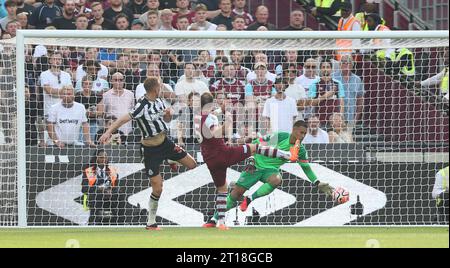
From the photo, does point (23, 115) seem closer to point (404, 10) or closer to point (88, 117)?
point (88, 117)

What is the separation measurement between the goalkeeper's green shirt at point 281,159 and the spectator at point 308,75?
0.91 meters

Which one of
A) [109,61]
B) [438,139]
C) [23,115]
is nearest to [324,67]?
[438,139]

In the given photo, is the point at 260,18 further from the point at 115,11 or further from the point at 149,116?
the point at 149,116

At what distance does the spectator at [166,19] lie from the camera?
18.5 m

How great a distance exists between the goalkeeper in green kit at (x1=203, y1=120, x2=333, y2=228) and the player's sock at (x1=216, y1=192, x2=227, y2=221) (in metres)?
0.34

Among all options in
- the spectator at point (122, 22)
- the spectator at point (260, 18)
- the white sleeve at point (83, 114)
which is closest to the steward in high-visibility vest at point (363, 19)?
the spectator at point (260, 18)

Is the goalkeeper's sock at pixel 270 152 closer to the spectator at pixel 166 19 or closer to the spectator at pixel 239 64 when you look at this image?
the spectator at pixel 239 64

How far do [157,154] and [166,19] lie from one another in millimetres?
3919

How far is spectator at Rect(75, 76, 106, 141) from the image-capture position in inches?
651

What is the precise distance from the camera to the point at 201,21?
18531 millimetres

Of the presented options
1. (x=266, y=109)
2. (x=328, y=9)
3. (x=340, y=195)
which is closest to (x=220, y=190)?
(x=340, y=195)

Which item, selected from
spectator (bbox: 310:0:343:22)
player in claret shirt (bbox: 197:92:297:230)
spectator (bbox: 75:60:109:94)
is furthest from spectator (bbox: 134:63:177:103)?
spectator (bbox: 310:0:343:22)

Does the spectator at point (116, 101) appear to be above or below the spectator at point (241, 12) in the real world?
below

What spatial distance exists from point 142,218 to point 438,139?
172 inches
